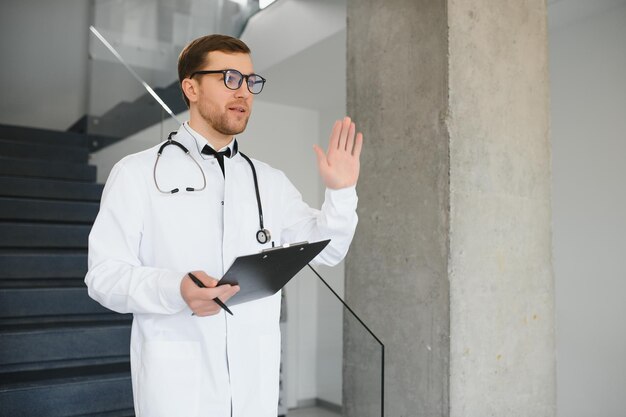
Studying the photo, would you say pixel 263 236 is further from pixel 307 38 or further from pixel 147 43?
pixel 147 43

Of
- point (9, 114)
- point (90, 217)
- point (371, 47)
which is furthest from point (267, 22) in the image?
point (9, 114)

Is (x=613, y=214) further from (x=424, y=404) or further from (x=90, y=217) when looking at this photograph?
(x=90, y=217)

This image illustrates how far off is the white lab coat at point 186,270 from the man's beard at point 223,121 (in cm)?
7

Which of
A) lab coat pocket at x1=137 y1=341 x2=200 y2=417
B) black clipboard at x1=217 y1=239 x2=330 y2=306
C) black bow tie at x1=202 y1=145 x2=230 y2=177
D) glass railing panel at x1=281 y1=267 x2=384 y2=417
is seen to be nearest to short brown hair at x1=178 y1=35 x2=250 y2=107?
black bow tie at x1=202 y1=145 x2=230 y2=177

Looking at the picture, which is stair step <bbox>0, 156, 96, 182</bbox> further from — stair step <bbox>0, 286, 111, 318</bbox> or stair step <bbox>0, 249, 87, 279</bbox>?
stair step <bbox>0, 286, 111, 318</bbox>

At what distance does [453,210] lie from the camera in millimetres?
2303

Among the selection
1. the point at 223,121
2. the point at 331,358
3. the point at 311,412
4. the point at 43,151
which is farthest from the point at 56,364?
the point at 43,151

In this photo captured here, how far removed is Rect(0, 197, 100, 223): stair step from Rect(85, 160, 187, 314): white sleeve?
2730 mm

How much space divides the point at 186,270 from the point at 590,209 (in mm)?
3695

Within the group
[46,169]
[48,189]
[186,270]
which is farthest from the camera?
[46,169]

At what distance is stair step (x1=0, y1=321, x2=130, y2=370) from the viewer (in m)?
2.91

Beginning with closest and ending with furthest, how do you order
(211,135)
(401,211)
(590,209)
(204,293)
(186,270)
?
(204,293) < (186,270) < (211,135) < (401,211) < (590,209)

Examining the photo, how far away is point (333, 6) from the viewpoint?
432 cm

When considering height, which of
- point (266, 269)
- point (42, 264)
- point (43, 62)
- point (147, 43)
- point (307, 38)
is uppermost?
point (43, 62)
